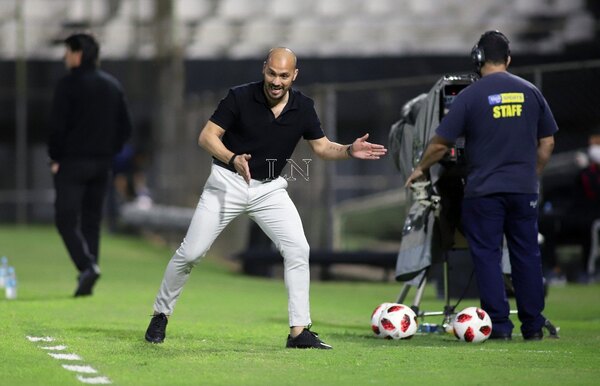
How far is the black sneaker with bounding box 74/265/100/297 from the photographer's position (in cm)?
1361

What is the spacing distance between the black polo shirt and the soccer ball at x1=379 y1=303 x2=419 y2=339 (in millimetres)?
1425

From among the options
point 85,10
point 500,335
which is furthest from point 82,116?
point 85,10

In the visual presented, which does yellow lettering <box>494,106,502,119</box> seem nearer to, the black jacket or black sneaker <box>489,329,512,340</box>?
black sneaker <box>489,329,512,340</box>

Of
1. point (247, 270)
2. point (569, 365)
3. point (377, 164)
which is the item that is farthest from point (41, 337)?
point (377, 164)

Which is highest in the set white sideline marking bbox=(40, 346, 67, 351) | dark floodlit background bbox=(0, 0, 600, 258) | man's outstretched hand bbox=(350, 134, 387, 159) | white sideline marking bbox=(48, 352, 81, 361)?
dark floodlit background bbox=(0, 0, 600, 258)

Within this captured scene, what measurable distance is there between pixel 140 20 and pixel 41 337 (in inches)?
820

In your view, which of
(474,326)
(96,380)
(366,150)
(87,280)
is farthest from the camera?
(87,280)

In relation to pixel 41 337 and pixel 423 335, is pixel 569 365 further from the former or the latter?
pixel 41 337

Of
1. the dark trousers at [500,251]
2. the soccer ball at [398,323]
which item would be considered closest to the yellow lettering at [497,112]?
the dark trousers at [500,251]

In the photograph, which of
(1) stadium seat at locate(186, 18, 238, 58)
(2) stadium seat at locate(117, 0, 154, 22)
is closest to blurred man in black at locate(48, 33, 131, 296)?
(2) stadium seat at locate(117, 0, 154, 22)

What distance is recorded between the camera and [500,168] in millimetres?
9852

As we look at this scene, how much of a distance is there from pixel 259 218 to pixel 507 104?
6.23 ft

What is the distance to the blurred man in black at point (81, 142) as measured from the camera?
1352 cm

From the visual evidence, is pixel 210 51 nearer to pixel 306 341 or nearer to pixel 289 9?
pixel 289 9
